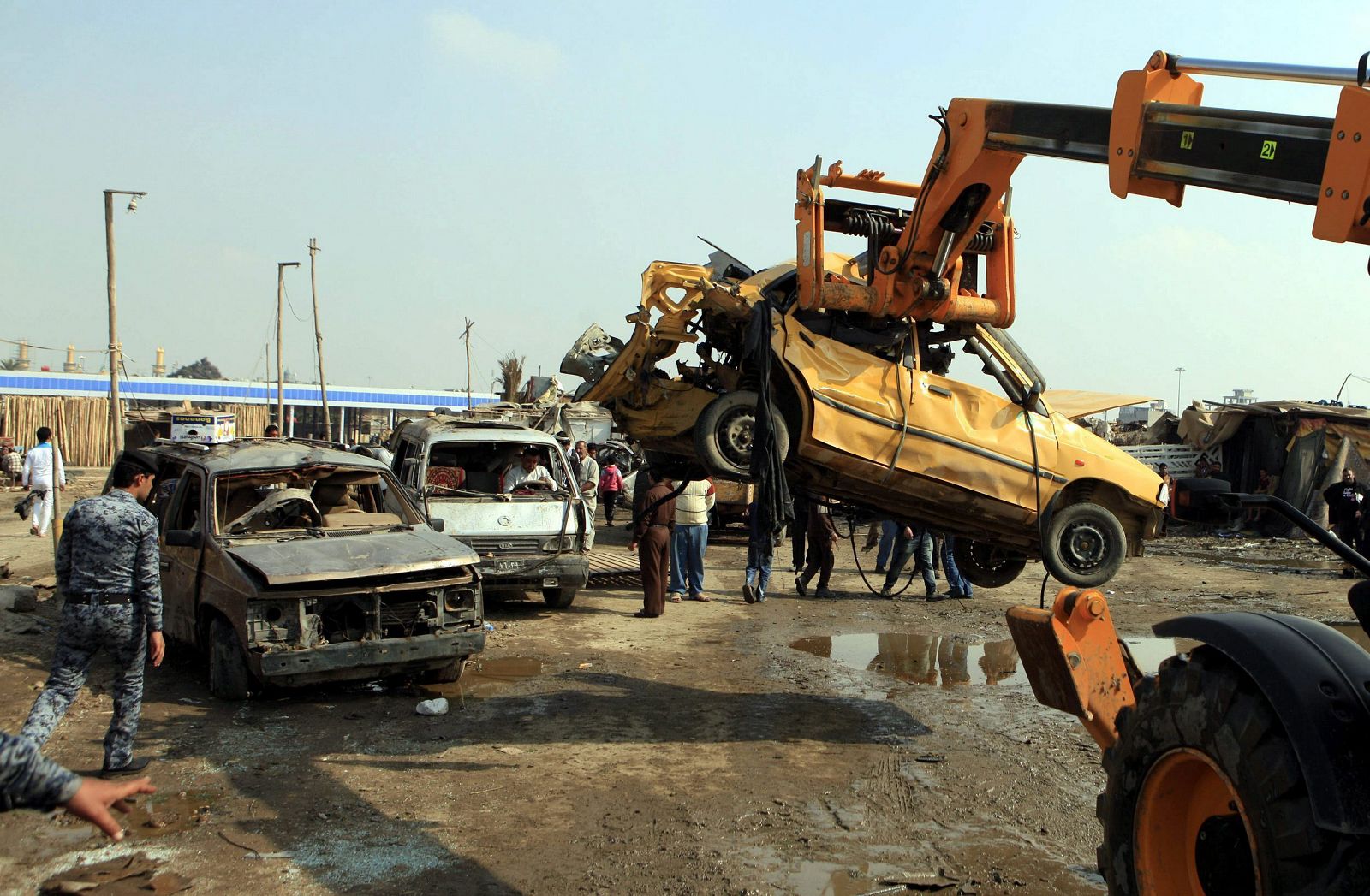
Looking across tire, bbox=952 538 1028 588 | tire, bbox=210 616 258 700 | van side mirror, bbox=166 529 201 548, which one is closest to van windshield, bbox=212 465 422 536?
van side mirror, bbox=166 529 201 548

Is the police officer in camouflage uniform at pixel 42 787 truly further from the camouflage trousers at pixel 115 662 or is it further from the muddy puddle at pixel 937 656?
the muddy puddle at pixel 937 656

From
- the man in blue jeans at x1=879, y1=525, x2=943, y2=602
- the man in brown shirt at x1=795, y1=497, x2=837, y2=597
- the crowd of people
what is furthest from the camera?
the man in brown shirt at x1=795, y1=497, x2=837, y2=597

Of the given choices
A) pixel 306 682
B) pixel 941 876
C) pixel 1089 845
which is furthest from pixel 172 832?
pixel 1089 845

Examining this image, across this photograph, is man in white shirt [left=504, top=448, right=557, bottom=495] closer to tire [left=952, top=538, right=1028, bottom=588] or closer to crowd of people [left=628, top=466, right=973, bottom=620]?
crowd of people [left=628, top=466, right=973, bottom=620]

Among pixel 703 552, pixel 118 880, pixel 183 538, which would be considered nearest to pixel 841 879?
pixel 118 880

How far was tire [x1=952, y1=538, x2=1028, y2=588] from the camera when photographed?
9070mm

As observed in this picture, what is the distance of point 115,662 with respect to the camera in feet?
19.3

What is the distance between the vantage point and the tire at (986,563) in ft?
29.8

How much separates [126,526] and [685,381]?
435cm

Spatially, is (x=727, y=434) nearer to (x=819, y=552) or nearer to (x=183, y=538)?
(x=183, y=538)

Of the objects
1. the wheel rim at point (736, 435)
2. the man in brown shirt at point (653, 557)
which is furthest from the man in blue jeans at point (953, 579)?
the wheel rim at point (736, 435)

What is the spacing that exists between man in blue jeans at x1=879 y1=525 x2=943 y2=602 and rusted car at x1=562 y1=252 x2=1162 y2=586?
5050 mm

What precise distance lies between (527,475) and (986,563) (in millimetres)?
5236

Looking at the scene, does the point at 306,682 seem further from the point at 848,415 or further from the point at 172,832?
the point at 848,415
